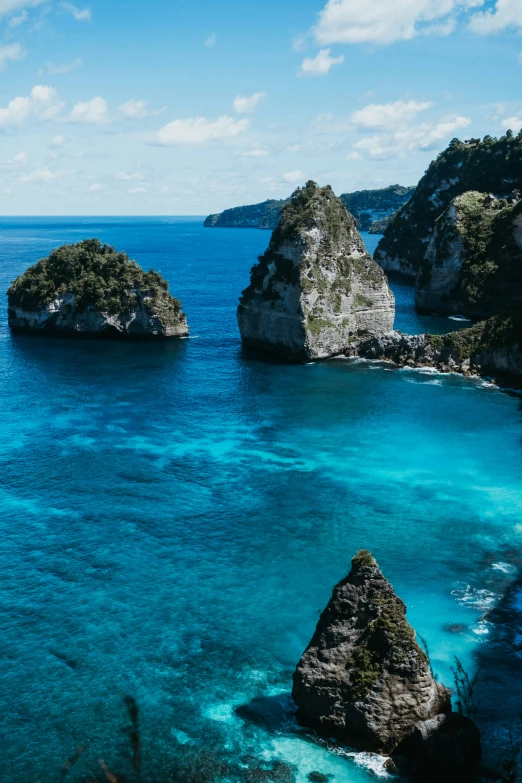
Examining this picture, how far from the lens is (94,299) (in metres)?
102

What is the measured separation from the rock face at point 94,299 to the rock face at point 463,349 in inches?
1121

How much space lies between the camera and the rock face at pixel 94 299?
3981 inches

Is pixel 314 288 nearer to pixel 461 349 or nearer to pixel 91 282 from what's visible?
pixel 461 349

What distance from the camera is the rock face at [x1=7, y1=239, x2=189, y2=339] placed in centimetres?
10112

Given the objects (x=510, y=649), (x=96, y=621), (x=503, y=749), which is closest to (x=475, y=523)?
(x=510, y=649)

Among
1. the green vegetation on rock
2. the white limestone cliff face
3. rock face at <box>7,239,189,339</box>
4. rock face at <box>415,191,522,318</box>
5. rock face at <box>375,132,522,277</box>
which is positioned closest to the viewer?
the green vegetation on rock

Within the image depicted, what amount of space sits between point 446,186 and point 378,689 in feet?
486

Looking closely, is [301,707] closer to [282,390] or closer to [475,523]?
[475,523]

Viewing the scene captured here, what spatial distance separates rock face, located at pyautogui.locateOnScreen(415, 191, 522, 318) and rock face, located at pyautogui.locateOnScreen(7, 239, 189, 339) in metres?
43.7

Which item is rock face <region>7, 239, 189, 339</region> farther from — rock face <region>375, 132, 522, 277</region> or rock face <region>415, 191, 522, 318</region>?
rock face <region>375, 132, 522, 277</region>

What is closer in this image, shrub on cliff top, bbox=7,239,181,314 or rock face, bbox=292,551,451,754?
rock face, bbox=292,551,451,754

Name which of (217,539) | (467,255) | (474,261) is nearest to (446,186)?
(467,255)

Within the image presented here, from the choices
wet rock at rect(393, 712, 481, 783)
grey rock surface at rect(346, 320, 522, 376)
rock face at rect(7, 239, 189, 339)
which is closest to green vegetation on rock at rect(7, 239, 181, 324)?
rock face at rect(7, 239, 189, 339)

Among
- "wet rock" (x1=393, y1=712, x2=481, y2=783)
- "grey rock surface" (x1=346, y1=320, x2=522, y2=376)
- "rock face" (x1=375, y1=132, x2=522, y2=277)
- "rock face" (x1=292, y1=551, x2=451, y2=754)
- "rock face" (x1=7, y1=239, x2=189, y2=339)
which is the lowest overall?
"wet rock" (x1=393, y1=712, x2=481, y2=783)
